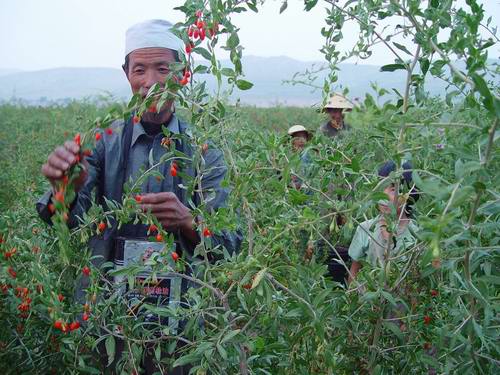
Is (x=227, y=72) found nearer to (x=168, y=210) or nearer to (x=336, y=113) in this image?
(x=168, y=210)

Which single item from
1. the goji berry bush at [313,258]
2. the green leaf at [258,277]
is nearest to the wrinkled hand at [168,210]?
the goji berry bush at [313,258]

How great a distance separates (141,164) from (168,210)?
27cm

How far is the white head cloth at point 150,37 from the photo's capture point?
2.11 m

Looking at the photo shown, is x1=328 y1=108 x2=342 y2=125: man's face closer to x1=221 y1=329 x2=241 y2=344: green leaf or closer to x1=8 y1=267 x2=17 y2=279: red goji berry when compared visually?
x1=8 y1=267 x2=17 y2=279: red goji berry

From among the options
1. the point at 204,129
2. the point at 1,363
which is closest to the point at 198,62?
the point at 204,129

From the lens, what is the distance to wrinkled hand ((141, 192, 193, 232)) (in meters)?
1.70

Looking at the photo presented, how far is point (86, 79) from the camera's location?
37.9 meters

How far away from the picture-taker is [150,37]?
2.11m

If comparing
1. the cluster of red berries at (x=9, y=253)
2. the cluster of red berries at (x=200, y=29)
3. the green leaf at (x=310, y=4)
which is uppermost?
the green leaf at (x=310, y=4)

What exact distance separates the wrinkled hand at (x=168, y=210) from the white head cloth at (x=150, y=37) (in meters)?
0.62

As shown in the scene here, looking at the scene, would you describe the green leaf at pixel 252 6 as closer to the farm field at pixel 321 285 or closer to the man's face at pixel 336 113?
the farm field at pixel 321 285

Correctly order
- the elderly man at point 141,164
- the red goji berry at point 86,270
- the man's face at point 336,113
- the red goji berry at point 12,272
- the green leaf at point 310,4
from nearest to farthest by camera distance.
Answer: the green leaf at point 310,4, the red goji berry at point 86,270, the red goji berry at point 12,272, the elderly man at point 141,164, the man's face at point 336,113

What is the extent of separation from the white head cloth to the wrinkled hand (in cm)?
62

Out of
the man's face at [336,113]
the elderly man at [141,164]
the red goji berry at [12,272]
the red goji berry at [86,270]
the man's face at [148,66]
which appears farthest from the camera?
the man's face at [336,113]
